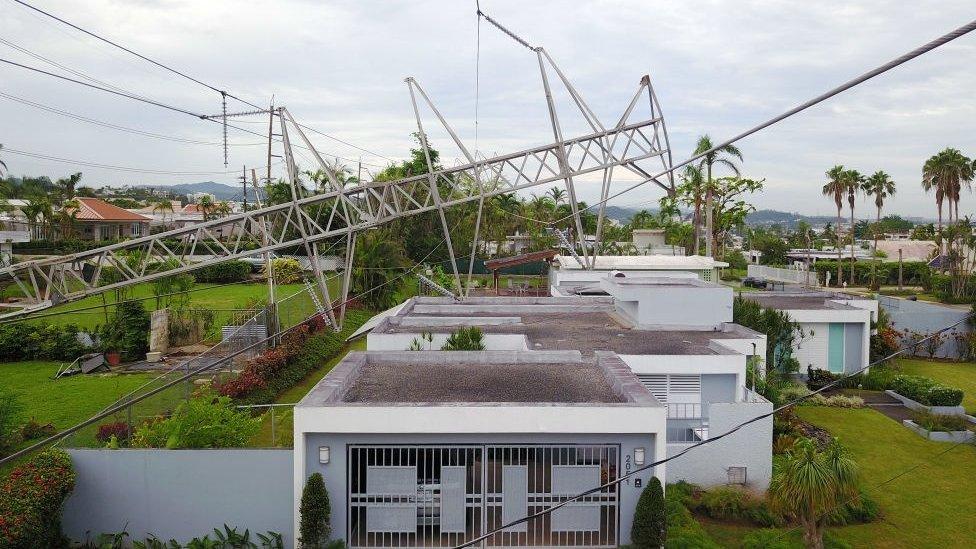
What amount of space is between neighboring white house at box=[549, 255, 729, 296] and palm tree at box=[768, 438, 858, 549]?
20913mm

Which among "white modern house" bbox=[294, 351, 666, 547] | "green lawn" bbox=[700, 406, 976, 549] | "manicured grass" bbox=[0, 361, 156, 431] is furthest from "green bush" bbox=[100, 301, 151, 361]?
"green lawn" bbox=[700, 406, 976, 549]

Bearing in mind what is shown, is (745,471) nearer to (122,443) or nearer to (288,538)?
(288,538)

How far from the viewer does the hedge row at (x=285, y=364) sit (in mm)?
21969

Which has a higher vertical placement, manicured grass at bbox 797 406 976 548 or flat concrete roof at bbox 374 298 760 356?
flat concrete roof at bbox 374 298 760 356

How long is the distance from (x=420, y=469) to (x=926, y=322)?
1216 inches

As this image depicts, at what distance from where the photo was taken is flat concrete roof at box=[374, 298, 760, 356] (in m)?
18.9

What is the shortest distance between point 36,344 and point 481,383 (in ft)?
75.8

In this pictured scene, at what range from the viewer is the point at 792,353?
25.8 m

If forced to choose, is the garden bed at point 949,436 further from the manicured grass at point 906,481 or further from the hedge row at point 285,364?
the hedge row at point 285,364

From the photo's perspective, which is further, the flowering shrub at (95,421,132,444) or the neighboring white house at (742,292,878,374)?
the neighboring white house at (742,292,878,374)

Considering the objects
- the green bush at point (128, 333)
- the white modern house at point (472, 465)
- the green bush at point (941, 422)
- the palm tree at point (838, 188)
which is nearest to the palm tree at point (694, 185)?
the palm tree at point (838, 188)

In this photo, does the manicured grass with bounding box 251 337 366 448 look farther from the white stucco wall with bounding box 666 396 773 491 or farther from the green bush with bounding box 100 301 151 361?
the white stucco wall with bounding box 666 396 773 491

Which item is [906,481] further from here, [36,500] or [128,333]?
[128,333]

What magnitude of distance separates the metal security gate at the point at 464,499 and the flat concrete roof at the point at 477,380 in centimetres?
93
